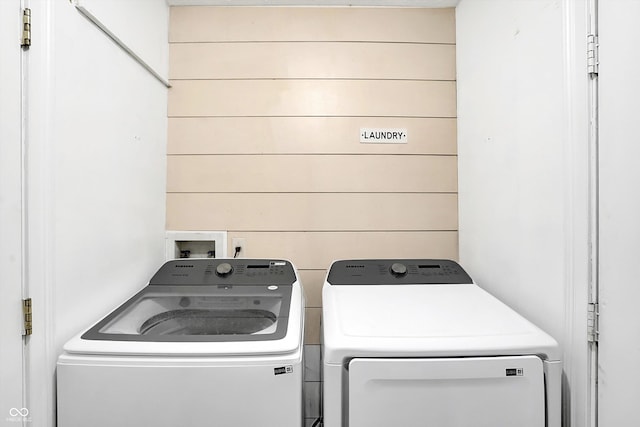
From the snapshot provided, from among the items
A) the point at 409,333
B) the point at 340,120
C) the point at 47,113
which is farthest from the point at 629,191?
the point at 47,113

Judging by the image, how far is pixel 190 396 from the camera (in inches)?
35.3

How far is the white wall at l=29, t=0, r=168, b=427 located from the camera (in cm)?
94

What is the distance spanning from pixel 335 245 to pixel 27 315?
1.24 metres

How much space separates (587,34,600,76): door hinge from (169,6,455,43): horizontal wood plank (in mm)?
955

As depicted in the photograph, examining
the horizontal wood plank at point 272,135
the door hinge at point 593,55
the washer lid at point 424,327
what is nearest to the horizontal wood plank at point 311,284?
the washer lid at point 424,327

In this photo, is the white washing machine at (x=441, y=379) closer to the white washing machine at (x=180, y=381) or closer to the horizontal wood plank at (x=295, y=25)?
the white washing machine at (x=180, y=381)

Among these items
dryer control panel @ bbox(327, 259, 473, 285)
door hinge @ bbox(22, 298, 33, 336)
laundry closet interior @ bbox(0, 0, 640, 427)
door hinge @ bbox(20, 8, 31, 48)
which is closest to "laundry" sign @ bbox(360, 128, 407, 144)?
laundry closet interior @ bbox(0, 0, 640, 427)

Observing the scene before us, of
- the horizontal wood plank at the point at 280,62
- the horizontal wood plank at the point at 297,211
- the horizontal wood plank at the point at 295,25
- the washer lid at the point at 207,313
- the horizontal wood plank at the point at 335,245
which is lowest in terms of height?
the washer lid at the point at 207,313

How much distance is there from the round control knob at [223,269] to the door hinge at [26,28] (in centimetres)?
99

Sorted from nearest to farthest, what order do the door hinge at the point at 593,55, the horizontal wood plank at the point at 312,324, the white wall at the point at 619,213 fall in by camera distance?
the white wall at the point at 619,213 < the door hinge at the point at 593,55 < the horizontal wood plank at the point at 312,324

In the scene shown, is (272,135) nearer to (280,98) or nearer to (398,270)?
(280,98)

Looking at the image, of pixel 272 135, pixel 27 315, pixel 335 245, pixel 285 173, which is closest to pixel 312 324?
pixel 335 245

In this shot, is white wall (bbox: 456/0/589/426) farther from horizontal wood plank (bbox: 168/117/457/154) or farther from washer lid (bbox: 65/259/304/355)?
washer lid (bbox: 65/259/304/355)

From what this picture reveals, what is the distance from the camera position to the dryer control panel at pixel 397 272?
1.51 meters
